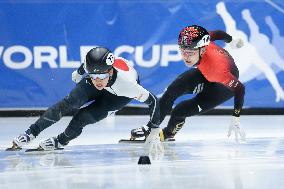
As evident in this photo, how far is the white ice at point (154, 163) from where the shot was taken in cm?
403

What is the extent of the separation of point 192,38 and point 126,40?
9.11ft

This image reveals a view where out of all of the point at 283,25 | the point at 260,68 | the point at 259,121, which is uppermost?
the point at 283,25

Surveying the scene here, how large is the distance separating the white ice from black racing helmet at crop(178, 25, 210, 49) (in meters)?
0.87

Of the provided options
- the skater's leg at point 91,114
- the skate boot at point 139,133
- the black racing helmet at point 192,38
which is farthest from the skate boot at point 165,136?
the black racing helmet at point 192,38

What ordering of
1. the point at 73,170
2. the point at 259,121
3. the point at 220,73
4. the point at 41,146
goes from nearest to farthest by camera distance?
the point at 73,170
the point at 41,146
the point at 220,73
the point at 259,121

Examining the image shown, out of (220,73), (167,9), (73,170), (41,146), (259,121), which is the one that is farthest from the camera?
(167,9)

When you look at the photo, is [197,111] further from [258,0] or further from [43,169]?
[258,0]

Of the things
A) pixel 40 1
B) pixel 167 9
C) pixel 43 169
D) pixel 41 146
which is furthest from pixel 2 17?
pixel 43 169

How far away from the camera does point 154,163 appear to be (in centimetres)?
480

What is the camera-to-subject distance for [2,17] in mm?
8281

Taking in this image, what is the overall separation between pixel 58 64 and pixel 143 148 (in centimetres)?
297

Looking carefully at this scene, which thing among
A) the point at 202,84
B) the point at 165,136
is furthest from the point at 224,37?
the point at 165,136

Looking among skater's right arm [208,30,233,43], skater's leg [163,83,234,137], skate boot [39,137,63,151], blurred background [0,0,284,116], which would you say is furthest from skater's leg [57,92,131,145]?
blurred background [0,0,284,116]

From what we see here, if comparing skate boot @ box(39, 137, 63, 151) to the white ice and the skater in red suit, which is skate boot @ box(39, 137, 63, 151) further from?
the skater in red suit
